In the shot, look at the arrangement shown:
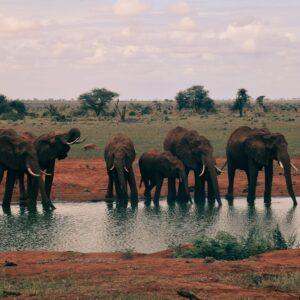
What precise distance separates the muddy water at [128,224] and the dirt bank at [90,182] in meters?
2.57

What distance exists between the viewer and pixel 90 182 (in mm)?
37125

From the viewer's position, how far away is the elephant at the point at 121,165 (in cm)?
3034

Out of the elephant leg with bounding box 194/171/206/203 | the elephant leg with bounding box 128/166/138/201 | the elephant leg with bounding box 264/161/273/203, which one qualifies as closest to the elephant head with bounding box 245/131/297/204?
the elephant leg with bounding box 264/161/273/203

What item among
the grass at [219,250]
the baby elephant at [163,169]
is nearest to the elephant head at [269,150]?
the baby elephant at [163,169]

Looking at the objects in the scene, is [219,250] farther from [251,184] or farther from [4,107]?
[4,107]

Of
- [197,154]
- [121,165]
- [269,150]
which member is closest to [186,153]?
[197,154]

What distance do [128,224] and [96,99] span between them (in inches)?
3056

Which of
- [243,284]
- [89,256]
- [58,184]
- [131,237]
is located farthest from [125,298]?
[58,184]

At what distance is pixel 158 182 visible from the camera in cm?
3095

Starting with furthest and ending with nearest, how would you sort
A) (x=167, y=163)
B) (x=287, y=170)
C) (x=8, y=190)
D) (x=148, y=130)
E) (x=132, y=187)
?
(x=148, y=130) < (x=132, y=187) < (x=167, y=163) < (x=287, y=170) < (x=8, y=190)

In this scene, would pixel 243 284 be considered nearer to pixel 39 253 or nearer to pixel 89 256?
pixel 89 256

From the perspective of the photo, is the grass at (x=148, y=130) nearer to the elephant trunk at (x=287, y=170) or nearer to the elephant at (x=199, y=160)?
the elephant at (x=199, y=160)

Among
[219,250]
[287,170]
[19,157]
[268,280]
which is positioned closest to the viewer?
[268,280]

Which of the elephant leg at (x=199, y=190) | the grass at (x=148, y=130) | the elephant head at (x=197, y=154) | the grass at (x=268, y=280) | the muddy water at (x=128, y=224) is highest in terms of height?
the elephant head at (x=197, y=154)
